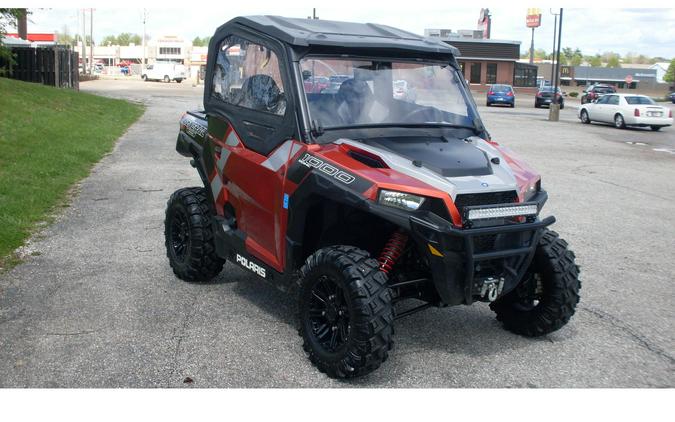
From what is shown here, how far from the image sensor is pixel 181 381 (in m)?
4.32

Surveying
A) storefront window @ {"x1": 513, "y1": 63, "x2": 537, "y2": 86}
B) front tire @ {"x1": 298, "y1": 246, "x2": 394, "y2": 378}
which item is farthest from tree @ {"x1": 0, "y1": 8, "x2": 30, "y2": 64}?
storefront window @ {"x1": 513, "y1": 63, "x2": 537, "y2": 86}

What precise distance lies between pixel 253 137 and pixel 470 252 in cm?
Result: 192

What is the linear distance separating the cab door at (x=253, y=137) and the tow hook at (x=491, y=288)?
1388mm

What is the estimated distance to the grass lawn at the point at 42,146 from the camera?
28.8ft

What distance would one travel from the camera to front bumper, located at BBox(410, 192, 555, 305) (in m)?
4.14

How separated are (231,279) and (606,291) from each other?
11.0 feet

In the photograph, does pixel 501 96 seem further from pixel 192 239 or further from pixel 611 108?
pixel 192 239

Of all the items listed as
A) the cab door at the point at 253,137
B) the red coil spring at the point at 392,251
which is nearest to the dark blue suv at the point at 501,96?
the cab door at the point at 253,137

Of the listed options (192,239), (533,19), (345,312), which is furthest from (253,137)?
(533,19)

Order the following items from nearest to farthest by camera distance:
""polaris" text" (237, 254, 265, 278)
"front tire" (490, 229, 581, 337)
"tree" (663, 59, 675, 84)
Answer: "front tire" (490, 229, 581, 337) < ""polaris" text" (237, 254, 265, 278) < "tree" (663, 59, 675, 84)

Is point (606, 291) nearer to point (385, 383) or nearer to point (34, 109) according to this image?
point (385, 383)

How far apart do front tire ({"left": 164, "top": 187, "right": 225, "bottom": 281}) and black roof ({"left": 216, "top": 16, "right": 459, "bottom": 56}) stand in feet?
4.91

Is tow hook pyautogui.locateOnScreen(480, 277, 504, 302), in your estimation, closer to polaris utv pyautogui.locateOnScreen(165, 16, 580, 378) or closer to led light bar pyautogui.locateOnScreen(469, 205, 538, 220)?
polaris utv pyautogui.locateOnScreen(165, 16, 580, 378)

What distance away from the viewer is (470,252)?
163 inches
